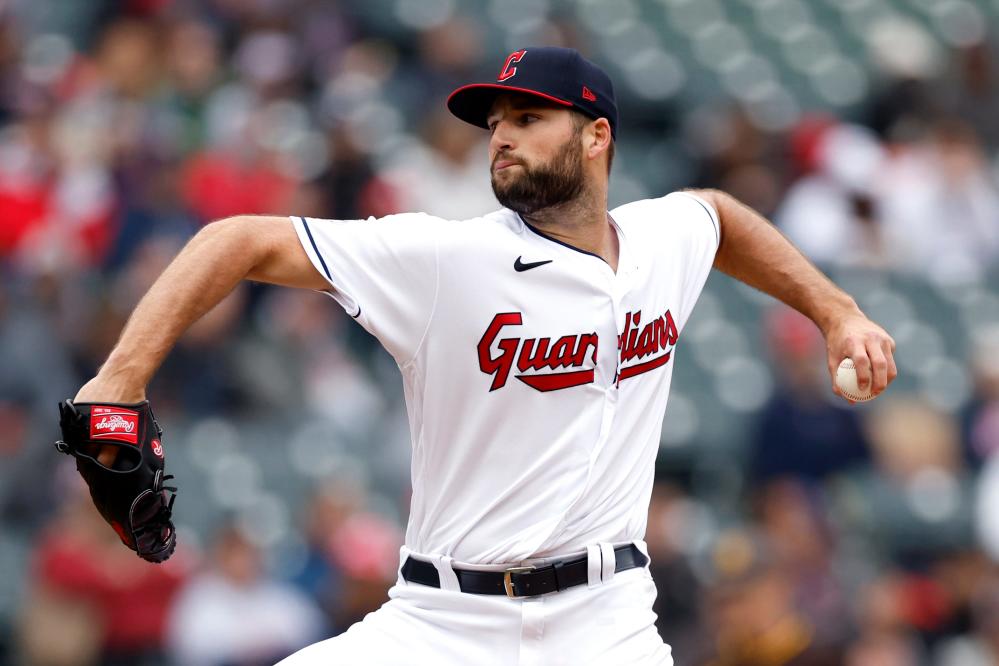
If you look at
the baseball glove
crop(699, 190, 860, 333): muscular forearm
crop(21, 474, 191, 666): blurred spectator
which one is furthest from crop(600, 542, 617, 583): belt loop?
crop(21, 474, 191, 666): blurred spectator

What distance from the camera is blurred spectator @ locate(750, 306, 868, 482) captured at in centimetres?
841

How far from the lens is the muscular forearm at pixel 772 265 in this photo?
159 inches

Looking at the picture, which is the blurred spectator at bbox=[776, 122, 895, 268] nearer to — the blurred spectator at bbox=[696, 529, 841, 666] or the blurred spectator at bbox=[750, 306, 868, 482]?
the blurred spectator at bbox=[750, 306, 868, 482]

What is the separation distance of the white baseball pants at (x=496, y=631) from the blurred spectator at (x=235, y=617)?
11.4 feet

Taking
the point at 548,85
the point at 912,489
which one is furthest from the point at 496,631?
the point at 912,489

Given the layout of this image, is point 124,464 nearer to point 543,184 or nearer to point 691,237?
point 543,184

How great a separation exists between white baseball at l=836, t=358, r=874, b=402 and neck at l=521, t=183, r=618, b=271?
2.11ft

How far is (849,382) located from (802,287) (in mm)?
479

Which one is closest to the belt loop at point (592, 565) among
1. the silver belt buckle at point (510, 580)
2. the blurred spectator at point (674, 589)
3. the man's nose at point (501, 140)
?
the silver belt buckle at point (510, 580)

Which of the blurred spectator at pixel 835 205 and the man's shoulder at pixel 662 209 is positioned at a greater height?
the blurred spectator at pixel 835 205

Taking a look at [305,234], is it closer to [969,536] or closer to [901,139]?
[969,536]

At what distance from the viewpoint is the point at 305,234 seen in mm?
3492

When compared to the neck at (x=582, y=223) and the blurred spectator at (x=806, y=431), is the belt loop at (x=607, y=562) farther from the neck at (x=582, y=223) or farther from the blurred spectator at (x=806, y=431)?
the blurred spectator at (x=806, y=431)

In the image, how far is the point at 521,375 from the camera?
3680mm
